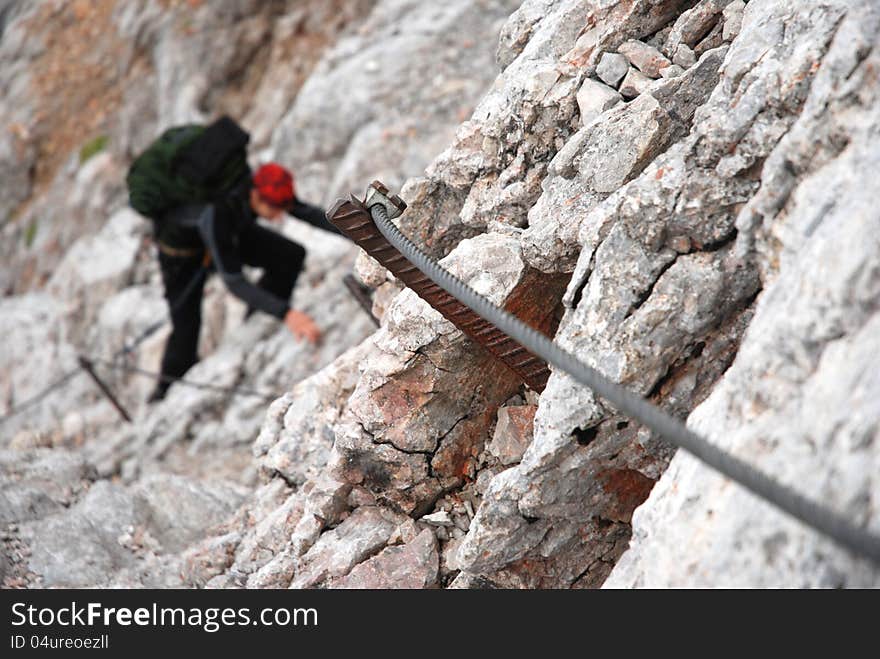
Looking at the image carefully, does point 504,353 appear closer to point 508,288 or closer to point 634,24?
point 508,288

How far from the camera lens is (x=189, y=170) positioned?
9211 mm

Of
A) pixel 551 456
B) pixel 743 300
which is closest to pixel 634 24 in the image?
pixel 743 300

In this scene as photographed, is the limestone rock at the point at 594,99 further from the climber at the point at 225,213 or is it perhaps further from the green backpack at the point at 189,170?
the green backpack at the point at 189,170

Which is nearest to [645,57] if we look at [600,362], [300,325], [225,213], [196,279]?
[600,362]

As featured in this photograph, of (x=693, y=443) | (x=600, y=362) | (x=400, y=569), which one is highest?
(x=693, y=443)

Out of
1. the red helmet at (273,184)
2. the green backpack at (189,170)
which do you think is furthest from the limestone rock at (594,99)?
the green backpack at (189,170)

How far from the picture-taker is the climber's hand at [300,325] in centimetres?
934

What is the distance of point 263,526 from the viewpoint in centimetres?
599

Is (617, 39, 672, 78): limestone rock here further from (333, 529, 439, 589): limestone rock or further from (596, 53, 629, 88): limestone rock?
A: (333, 529, 439, 589): limestone rock

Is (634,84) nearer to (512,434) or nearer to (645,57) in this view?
(645,57)

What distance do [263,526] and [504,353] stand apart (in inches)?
98.6

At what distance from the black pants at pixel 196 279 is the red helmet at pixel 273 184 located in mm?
1029

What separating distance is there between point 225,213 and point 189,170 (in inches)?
25.1

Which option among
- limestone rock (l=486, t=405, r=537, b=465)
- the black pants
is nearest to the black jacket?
the black pants
